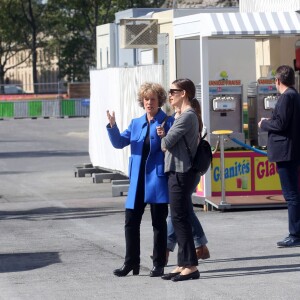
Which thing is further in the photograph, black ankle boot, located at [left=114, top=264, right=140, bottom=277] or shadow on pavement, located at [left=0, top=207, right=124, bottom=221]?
shadow on pavement, located at [left=0, top=207, right=124, bottom=221]

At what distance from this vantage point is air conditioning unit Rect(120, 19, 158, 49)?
17969 mm

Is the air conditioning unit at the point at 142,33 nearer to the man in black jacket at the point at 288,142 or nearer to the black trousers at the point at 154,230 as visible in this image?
the man in black jacket at the point at 288,142

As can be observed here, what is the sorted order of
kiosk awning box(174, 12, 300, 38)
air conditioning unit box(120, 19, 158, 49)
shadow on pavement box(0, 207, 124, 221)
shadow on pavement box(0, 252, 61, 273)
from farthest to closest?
air conditioning unit box(120, 19, 158, 49) → shadow on pavement box(0, 207, 124, 221) → kiosk awning box(174, 12, 300, 38) → shadow on pavement box(0, 252, 61, 273)

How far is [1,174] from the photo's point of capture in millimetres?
22031

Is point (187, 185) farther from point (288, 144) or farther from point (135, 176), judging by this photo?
point (288, 144)

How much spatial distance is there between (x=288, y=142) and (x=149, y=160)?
2006mm

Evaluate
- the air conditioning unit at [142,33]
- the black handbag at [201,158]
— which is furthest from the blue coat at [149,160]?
the air conditioning unit at [142,33]

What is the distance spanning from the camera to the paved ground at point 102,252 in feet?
27.3

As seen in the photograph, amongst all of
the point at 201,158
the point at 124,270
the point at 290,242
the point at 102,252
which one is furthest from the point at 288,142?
the point at 124,270

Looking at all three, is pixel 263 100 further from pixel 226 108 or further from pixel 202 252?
pixel 202 252

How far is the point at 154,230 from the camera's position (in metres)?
8.90

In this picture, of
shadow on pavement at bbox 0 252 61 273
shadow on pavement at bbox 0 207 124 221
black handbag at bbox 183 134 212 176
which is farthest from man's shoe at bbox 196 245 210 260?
shadow on pavement at bbox 0 207 124 221

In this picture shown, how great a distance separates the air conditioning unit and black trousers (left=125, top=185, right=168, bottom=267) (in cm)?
933

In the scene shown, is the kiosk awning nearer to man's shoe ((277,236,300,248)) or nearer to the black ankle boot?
man's shoe ((277,236,300,248))
